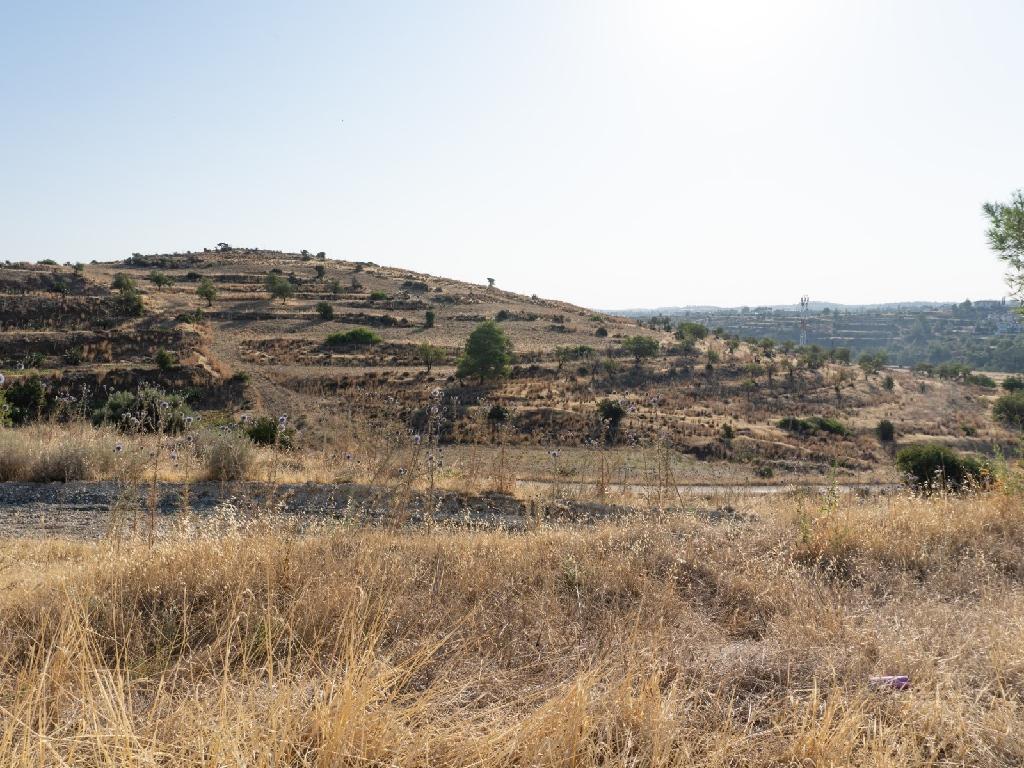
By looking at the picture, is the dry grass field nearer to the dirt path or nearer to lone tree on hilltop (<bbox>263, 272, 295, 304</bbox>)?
the dirt path

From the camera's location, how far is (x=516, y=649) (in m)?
3.27

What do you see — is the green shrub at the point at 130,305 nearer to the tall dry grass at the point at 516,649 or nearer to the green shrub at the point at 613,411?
the green shrub at the point at 613,411

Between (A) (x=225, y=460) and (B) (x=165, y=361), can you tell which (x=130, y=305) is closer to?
(B) (x=165, y=361)

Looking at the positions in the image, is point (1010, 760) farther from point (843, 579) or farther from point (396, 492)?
point (396, 492)

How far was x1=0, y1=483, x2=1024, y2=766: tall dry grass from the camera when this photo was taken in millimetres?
2305

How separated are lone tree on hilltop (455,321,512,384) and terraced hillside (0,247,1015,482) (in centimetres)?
103

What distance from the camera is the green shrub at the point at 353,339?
50594mm

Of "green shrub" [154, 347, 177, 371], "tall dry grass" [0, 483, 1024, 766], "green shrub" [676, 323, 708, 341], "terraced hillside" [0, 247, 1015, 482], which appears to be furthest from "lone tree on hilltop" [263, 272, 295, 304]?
"tall dry grass" [0, 483, 1024, 766]

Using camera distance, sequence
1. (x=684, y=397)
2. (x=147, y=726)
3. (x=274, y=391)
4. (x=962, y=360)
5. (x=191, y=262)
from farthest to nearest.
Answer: (x=962, y=360), (x=191, y=262), (x=684, y=397), (x=274, y=391), (x=147, y=726)

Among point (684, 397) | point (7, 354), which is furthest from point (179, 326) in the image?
point (684, 397)

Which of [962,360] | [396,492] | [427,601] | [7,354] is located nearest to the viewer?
[427,601]

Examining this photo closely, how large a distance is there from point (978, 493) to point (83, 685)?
8017 mm

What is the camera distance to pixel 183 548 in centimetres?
394

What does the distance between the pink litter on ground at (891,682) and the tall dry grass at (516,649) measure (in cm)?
5
